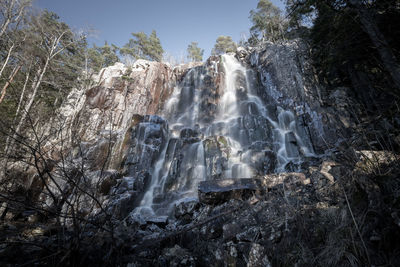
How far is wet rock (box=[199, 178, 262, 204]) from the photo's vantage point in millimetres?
5352

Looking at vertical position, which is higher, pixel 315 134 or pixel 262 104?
pixel 262 104

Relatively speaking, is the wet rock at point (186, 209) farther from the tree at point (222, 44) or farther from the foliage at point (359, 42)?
the tree at point (222, 44)

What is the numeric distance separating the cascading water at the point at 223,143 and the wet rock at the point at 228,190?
10.7 feet

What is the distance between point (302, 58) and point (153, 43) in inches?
1167

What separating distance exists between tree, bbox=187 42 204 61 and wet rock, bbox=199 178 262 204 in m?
38.9

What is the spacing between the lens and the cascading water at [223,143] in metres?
9.65

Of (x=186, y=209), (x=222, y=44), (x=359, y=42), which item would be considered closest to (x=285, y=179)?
(x=186, y=209)

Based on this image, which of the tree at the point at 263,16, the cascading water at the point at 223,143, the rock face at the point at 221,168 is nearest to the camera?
the rock face at the point at 221,168

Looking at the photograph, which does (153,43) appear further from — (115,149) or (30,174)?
(30,174)

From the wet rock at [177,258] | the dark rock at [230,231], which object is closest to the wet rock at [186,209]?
the dark rock at [230,231]

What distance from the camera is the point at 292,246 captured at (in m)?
2.20

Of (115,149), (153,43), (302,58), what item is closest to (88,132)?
(115,149)

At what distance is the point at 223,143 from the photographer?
11195mm

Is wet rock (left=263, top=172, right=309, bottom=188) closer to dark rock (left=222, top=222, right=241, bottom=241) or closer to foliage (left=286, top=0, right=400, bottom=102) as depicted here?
dark rock (left=222, top=222, right=241, bottom=241)
